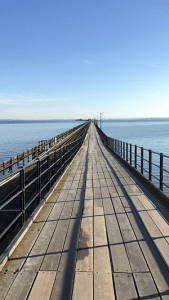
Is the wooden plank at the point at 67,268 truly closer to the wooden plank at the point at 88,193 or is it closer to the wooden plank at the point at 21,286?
the wooden plank at the point at 21,286

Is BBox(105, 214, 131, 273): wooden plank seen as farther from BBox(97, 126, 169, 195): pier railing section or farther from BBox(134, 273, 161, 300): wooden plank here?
BBox(97, 126, 169, 195): pier railing section

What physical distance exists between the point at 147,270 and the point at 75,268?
0.93 meters

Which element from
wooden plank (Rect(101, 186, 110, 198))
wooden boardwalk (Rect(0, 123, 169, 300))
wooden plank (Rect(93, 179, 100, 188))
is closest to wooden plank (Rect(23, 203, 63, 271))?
wooden boardwalk (Rect(0, 123, 169, 300))

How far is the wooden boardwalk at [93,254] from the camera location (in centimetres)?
237

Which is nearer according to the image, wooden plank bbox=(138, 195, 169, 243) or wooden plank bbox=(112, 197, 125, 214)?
wooden plank bbox=(138, 195, 169, 243)

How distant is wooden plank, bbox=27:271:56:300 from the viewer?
228 cm

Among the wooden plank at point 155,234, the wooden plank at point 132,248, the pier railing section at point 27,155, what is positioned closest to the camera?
the wooden plank at point 132,248

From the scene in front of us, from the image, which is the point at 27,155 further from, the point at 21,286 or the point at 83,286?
the point at 83,286

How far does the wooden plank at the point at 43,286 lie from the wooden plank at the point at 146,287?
1016mm

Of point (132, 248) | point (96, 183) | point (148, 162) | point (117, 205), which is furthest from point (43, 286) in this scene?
point (148, 162)

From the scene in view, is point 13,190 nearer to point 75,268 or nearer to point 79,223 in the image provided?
point 79,223

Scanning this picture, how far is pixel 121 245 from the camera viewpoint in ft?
10.6

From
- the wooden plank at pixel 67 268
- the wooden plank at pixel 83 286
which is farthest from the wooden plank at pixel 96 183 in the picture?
the wooden plank at pixel 83 286

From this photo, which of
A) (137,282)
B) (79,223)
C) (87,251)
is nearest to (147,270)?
(137,282)
